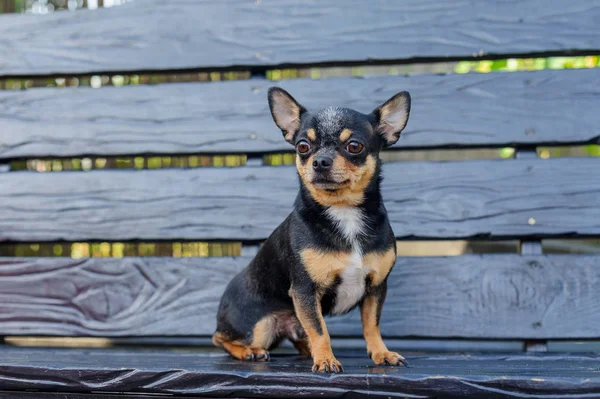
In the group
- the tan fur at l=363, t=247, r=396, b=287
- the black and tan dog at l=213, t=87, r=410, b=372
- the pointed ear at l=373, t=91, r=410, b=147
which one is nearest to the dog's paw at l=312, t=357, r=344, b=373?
the black and tan dog at l=213, t=87, r=410, b=372

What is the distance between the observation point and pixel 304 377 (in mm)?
1921

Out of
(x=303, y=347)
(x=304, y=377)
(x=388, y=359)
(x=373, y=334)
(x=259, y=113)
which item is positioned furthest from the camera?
(x=259, y=113)

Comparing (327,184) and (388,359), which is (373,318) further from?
(327,184)

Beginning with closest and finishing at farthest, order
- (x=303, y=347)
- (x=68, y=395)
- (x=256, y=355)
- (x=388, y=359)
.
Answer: (x=68, y=395) → (x=388, y=359) → (x=256, y=355) → (x=303, y=347)

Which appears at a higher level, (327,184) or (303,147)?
(303,147)

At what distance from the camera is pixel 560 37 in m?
2.85

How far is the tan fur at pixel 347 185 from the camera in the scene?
2.21 meters

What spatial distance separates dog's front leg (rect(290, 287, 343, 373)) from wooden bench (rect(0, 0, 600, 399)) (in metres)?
0.40

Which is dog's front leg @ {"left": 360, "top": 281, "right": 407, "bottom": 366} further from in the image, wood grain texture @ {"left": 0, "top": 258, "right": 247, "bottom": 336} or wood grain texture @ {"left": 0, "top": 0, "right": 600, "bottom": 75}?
wood grain texture @ {"left": 0, "top": 0, "right": 600, "bottom": 75}

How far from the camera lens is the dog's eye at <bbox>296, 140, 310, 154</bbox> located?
226 centimetres

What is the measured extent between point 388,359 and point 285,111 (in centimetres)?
98

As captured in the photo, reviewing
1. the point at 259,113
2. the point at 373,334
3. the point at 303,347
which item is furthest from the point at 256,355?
the point at 259,113

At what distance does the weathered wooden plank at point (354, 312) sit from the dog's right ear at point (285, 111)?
0.80m

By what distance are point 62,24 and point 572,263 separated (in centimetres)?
268
